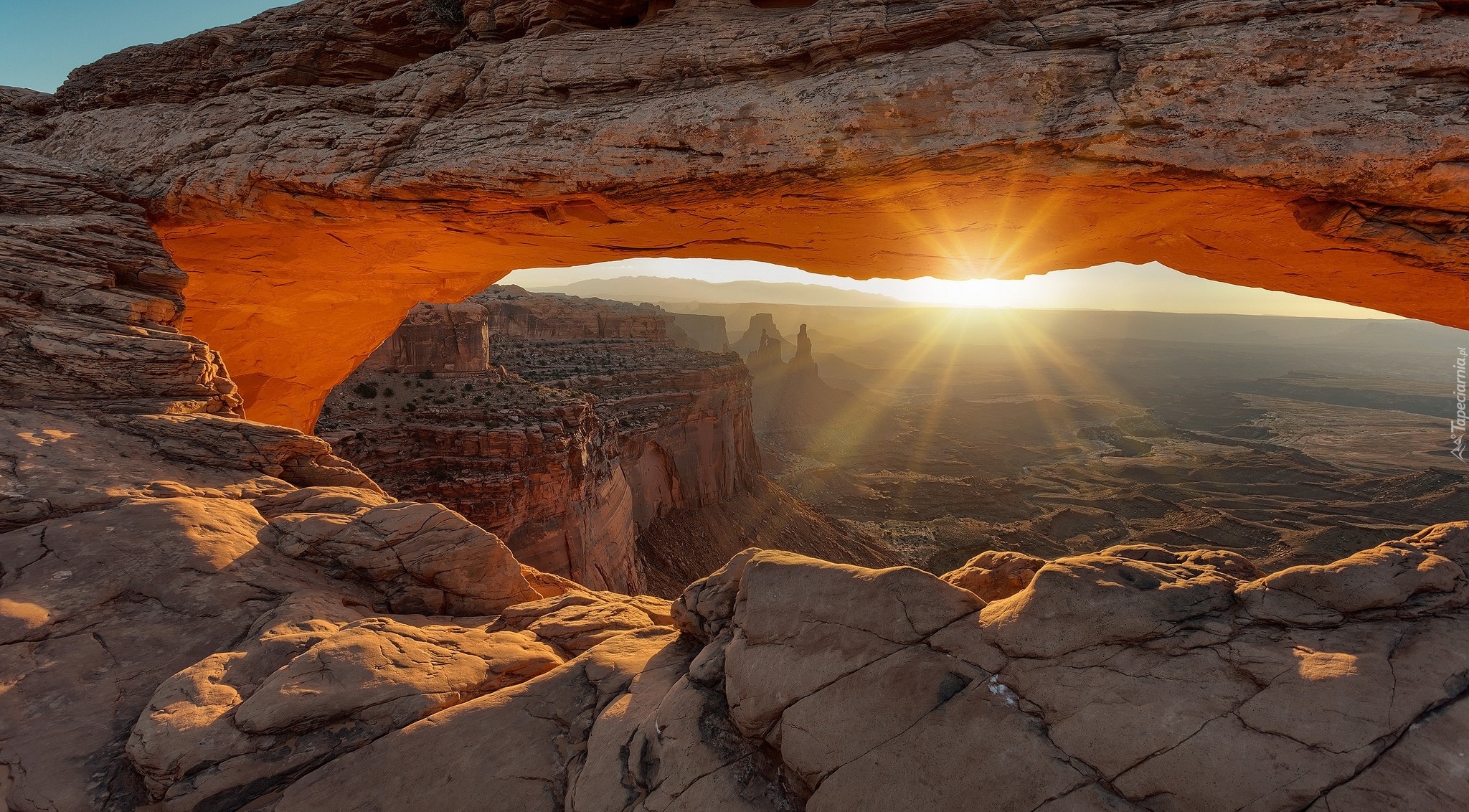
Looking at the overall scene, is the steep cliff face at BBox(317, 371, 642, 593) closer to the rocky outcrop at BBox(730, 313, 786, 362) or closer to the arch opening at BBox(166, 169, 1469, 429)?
the arch opening at BBox(166, 169, 1469, 429)

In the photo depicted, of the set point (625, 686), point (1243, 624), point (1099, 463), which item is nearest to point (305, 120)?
point (625, 686)

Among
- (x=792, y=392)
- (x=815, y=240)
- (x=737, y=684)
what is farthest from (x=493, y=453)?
(x=792, y=392)

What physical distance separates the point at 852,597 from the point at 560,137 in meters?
7.30

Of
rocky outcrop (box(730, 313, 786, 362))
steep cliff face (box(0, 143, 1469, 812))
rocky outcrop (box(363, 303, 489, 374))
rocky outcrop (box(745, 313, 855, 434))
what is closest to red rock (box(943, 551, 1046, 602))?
steep cliff face (box(0, 143, 1469, 812))

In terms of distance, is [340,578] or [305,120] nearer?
[340,578]

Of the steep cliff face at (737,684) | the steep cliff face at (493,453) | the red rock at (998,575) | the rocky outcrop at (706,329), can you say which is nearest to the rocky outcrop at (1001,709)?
the steep cliff face at (737,684)

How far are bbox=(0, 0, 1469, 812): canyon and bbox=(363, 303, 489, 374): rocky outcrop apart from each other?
34.7ft

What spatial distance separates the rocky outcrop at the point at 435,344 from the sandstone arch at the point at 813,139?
10.3 metres

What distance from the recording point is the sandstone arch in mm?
5820

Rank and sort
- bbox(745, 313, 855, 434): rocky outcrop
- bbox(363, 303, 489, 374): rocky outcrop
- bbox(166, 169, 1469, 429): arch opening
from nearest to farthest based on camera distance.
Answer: bbox(166, 169, 1469, 429): arch opening → bbox(363, 303, 489, 374): rocky outcrop → bbox(745, 313, 855, 434): rocky outcrop

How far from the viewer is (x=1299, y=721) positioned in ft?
10.9

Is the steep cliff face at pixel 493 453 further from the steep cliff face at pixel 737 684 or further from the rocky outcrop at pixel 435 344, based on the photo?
the steep cliff face at pixel 737 684

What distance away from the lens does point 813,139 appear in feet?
23.1

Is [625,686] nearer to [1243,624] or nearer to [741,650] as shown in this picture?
[741,650]
